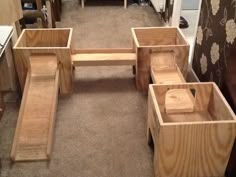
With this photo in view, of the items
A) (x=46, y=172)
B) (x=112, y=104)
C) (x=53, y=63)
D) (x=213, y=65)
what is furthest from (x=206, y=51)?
(x=46, y=172)

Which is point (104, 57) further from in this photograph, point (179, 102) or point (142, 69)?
point (179, 102)

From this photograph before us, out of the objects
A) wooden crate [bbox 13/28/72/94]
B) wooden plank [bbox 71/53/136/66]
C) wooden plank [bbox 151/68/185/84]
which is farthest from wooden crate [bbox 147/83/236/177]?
wooden crate [bbox 13/28/72/94]

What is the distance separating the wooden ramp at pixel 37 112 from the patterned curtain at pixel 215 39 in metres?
1.07

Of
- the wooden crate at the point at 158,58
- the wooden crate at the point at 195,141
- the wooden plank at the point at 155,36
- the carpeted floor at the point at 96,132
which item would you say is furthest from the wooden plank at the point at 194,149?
the wooden plank at the point at 155,36

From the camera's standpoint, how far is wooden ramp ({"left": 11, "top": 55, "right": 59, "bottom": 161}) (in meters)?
1.71

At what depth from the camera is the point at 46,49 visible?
6.88ft

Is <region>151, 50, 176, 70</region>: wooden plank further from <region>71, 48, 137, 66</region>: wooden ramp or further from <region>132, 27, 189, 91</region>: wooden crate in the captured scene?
<region>71, 48, 137, 66</region>: wooden ramp

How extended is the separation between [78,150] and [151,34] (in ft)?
3.86

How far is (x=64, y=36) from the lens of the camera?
2424mm

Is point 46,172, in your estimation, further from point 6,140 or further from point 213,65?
point 213,65

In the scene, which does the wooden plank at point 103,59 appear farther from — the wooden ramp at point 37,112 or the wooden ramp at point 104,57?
the wooden ramp at point 37,112

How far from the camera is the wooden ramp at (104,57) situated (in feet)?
7.38

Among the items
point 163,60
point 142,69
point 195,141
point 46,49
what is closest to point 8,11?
point 46,49

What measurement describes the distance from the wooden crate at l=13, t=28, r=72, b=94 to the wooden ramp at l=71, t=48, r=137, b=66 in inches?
5.1
